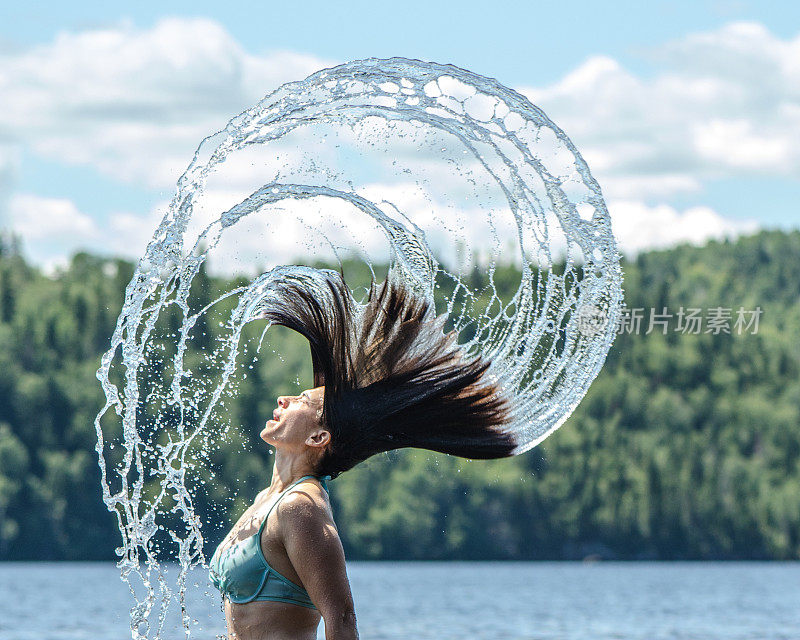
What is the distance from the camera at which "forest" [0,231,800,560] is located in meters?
55.2

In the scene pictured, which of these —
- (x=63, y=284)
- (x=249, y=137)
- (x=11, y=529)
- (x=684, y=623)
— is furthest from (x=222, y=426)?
(x=249, y=137)

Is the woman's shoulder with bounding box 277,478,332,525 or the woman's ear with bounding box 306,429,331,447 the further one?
the woman's ear with bounding box 306,429,331,447

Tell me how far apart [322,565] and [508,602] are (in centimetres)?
3709

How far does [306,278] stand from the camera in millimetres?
4684

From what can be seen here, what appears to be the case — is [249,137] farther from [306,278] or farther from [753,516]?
[753,516]

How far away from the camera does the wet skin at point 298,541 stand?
3.72 m

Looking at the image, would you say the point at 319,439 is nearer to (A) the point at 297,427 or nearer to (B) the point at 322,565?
(A) the point at 297,427

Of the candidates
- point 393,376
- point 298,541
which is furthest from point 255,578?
point 393,376

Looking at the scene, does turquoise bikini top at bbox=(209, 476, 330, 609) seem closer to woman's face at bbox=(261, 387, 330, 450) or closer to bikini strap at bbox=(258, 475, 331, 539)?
bikini strap at bbox=(258, 475, 331, 539)

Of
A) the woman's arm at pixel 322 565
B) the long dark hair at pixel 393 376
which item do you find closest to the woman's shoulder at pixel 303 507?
the woman's arm at pixel 322 565

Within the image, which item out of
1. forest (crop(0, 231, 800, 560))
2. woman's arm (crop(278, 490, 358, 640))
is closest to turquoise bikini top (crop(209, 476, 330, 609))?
woman's arm (crop(278, 490, 358, 640))

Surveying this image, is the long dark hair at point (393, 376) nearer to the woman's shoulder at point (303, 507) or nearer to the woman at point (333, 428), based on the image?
the woman at point (333, 428)

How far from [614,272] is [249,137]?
145 centimetres

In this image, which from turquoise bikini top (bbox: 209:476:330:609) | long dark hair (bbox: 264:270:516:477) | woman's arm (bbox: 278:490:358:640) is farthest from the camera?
long dark hair (bbox: 264:270:516:477)
